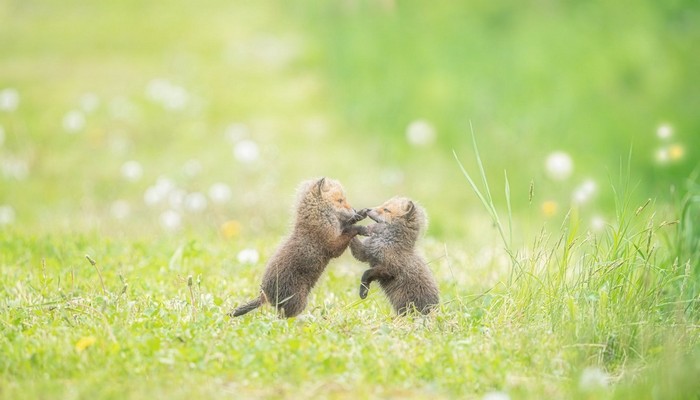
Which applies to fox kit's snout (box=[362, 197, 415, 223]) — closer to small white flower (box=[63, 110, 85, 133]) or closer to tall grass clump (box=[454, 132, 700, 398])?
tall grass clump (box=[454, 132, 700, 398])

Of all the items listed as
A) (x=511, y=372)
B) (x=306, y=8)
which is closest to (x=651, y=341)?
(x=511, y=372)

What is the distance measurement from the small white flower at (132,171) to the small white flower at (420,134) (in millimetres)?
3798

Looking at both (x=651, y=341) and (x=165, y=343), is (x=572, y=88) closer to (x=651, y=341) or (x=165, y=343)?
(x=651, y=341)

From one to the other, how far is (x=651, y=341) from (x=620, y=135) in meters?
8.32

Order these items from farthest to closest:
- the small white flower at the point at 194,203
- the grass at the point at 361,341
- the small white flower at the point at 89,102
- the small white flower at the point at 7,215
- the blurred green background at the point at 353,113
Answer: the small white flower at the point at 89,102
the blurred green background at the point at 353,113
the small white flower at the point at 7,215
the small white flower at the point at 194,203
the grass at the point at 361,341

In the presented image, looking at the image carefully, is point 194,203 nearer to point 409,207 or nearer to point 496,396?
point 409,207

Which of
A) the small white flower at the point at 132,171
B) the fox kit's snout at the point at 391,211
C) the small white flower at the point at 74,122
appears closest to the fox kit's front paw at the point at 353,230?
the fox kit's snout at the point at 391,211

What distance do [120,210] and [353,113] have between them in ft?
15.4

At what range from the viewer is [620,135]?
1329 centimetres

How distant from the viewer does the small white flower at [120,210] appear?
438 inches

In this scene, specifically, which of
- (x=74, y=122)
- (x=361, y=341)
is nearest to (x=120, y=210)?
(x=74, y=122)

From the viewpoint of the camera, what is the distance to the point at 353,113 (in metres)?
14.8

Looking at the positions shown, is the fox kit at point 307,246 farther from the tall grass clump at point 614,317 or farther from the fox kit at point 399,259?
the tall grass clump at point 614,317

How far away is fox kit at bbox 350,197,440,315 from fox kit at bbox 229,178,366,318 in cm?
14
